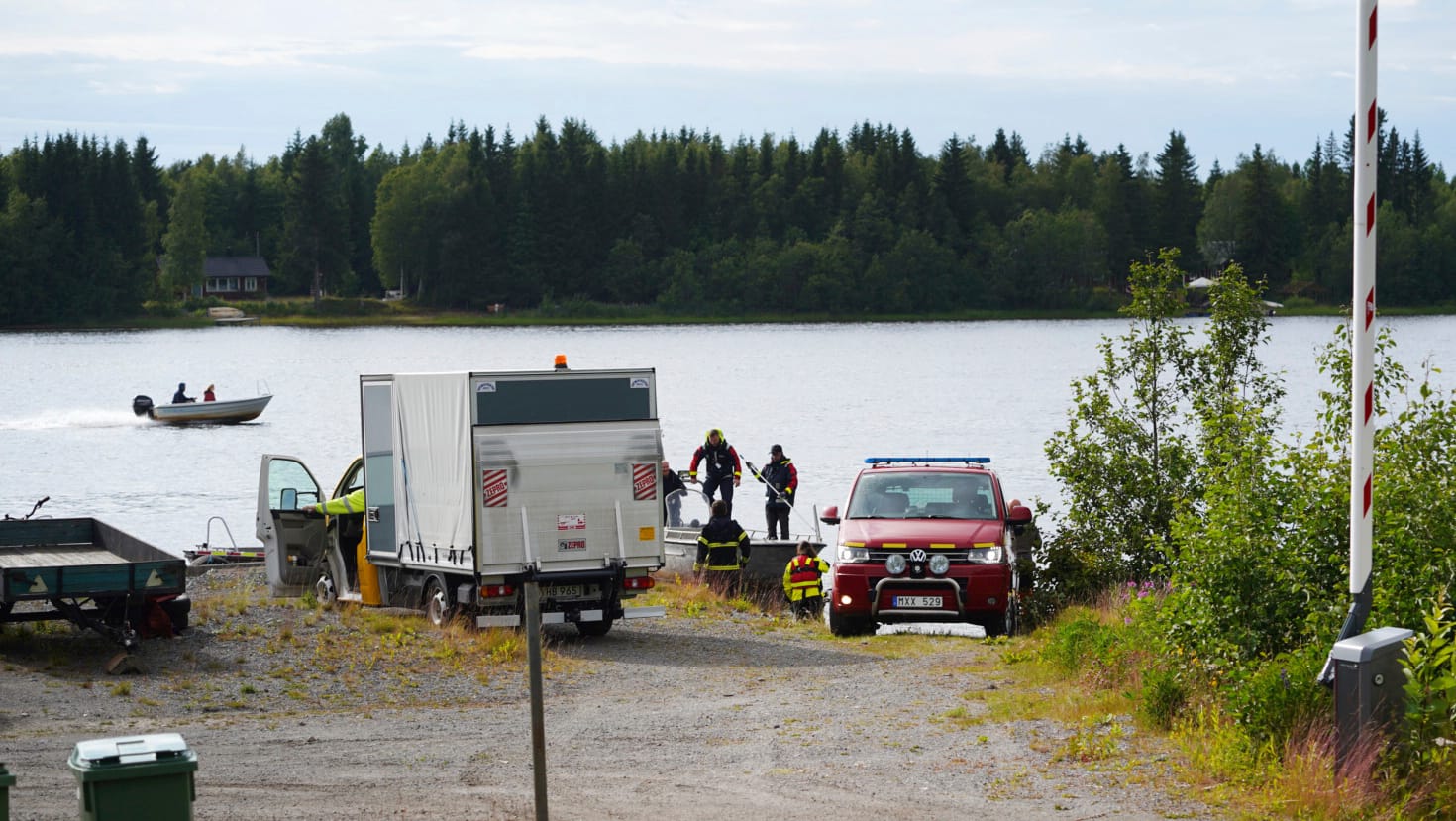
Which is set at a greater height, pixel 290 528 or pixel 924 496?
pixel 924 496

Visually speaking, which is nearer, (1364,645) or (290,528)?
(1364,645)

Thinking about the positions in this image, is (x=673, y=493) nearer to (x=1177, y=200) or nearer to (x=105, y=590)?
(x=105, y=590)

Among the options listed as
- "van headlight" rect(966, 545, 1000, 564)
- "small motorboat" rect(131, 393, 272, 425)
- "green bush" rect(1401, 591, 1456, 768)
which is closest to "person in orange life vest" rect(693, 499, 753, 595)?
"van headlight" rect(966, 545, 1000, 564)

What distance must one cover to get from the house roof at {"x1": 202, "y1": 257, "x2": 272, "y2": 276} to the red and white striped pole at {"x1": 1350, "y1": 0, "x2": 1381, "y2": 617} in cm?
15046

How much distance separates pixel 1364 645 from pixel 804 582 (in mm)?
11062

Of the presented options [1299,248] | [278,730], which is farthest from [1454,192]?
[278,730]

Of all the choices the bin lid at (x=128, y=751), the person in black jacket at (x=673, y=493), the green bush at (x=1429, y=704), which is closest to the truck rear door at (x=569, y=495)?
the person in black jacket at (x=673, y=493)

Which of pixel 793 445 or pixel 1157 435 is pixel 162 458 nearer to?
pixel 793 445

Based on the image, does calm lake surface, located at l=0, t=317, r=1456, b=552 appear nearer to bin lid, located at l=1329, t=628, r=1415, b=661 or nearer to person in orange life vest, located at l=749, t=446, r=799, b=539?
person in orange life vest, located at l=749, t=446, r=799, b=539

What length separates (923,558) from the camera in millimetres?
16359

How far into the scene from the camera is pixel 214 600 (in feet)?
59.6

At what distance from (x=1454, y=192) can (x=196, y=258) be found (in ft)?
371

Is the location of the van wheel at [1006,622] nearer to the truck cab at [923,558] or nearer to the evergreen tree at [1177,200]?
the truck cab at [923,558]

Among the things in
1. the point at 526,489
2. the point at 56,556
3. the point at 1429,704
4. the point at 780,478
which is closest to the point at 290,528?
the point at 56,556
